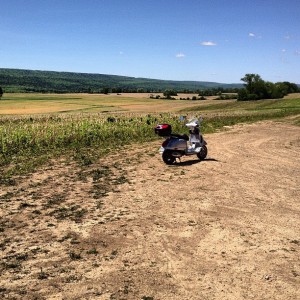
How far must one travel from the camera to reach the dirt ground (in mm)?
5980

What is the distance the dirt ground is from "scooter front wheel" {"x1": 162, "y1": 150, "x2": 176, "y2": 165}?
0.63 metres

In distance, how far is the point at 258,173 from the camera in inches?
529

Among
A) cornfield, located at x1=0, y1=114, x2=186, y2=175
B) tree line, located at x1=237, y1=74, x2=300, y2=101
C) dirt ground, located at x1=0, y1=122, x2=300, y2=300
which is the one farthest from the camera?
tree line, located at x1=237, y1=74, x2=300, y2=101

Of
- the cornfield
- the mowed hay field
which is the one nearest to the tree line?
the cornfield

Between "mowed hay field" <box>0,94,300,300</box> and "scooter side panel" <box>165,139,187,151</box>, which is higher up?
"scooter side panel" <box>165,139,187,151</box>

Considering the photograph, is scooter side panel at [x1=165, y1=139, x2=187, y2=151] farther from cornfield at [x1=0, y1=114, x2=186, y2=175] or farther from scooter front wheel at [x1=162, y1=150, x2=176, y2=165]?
cornfield at [x1=0, y1=114, x2=186, y2=175]

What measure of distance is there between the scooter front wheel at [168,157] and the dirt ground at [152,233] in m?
0.63

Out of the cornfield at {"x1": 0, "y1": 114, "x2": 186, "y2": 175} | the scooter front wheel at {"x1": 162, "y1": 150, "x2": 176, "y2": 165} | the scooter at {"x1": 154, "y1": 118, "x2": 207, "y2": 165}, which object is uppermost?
the scooter at {"x1": 154, "y1": 118, "x2": 207, "y2": 165}

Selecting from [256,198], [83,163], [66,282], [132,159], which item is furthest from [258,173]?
[66,282]

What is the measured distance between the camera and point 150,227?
8391mm

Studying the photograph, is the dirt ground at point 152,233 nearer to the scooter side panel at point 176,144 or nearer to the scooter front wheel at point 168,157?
the scooter front wheel at point 168,157

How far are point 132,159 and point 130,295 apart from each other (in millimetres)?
10859

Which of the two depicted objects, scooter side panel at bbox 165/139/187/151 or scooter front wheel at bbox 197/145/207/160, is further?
scooter front wheel at bbox 197/145/207/160

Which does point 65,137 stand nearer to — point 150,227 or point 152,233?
point 150,227
